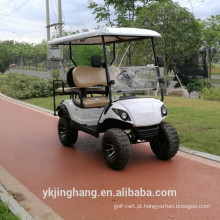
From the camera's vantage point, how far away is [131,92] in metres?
5.05

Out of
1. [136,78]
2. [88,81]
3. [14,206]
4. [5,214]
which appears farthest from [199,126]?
[5,214]

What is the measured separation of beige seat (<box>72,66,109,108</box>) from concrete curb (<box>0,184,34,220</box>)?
6.53ft

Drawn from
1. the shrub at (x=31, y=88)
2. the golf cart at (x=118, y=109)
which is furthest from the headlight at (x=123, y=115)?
the shrub at (x=31, y=88)

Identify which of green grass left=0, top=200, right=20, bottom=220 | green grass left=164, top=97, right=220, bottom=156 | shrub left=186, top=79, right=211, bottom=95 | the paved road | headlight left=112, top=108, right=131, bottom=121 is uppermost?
headlight left=112, top=108, right=131, bottom=121

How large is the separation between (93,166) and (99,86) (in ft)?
5.65

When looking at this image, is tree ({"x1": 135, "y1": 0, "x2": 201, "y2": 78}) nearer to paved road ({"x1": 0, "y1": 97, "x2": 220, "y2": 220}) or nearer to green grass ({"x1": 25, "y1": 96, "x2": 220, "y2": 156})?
green grass ({"x1": 25, "y1": 96, "x2": 220, "y2": 156})

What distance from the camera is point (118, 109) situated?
4461mm

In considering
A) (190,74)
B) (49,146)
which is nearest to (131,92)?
(49,146)

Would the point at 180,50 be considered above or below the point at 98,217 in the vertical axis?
above

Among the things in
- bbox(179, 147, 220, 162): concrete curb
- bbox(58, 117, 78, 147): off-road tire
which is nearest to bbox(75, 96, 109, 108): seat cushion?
bbox(58, 117, 78, 147): off-road tire

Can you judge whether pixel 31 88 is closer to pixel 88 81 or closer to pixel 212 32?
pixel 88 81

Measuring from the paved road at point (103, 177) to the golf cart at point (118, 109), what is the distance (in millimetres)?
275

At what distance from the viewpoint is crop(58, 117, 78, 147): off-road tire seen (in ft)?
18.9

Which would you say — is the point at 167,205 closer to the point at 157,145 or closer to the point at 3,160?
the point at 157,145
